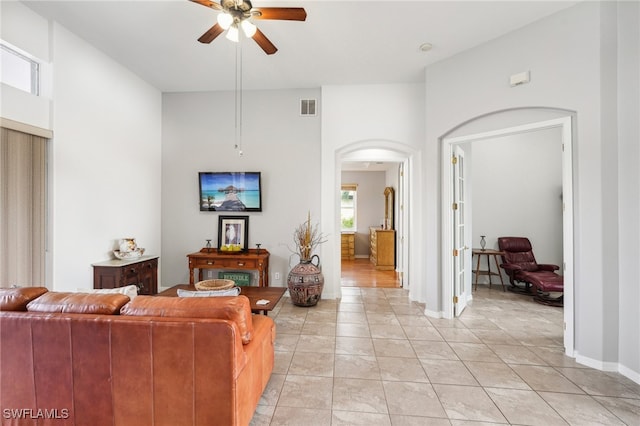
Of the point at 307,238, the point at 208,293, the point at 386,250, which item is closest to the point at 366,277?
the point at 386,250

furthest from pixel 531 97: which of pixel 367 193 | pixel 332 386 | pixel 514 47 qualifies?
pixel 367 193

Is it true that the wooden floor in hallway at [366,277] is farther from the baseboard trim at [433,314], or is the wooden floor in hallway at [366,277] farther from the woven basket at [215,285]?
the woven basket at [215,285]

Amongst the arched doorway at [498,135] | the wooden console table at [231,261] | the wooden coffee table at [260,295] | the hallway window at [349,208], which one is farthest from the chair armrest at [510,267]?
the hallway window at [349,208]

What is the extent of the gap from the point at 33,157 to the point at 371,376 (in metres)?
4.14

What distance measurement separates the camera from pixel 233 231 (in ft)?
16.6

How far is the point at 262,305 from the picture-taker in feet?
9.48

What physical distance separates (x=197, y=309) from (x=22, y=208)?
2677 millimetres

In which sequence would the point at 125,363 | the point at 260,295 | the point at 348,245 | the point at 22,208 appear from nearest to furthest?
the point at 125,363 < the point at 22,208 < the point at 260,295 < the point at 348,245

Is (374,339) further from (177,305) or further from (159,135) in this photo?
(159,135)

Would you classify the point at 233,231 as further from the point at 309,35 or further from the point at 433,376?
the point at 433,376

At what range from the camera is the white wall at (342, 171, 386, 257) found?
9.42 m

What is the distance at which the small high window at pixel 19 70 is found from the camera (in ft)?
9.39
